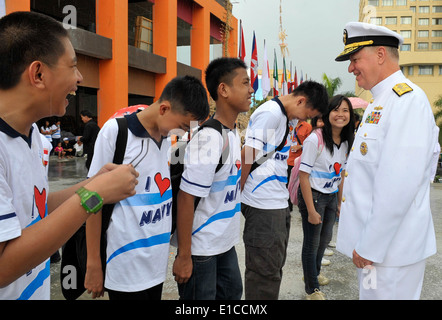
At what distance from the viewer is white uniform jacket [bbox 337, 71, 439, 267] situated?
1.57m

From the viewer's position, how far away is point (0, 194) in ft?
3.06

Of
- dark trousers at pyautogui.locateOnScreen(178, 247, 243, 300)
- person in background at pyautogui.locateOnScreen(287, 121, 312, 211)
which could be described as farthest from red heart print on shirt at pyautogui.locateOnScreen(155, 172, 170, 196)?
person in background at pyautogui.locateOnScreen(287, 121, 312, 211)

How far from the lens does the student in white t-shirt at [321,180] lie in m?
2.96

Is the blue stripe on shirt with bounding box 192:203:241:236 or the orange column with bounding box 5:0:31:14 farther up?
the orange column with bounding box 5:0:31:14

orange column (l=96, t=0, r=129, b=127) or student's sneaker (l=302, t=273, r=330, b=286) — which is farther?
orange column (l=96, t=0, r=129, b=127)

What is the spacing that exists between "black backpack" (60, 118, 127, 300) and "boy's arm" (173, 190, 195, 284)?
0.39m

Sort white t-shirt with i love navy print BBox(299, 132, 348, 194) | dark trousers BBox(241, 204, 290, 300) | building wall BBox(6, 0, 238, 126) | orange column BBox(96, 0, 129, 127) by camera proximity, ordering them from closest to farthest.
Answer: dark trousers BBox(241, 204, 290, 300), white t-shirt with i love navy print BBox(299, 132, 348, 194), building wall BBox(6, 0, 238, 126), orange column BBox(96, 0, 129, 127)

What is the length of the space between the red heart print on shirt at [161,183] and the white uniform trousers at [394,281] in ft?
3.59

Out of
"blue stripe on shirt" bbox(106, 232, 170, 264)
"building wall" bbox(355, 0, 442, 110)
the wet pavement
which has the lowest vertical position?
the wet pavement

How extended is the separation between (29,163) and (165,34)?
12.9 metres

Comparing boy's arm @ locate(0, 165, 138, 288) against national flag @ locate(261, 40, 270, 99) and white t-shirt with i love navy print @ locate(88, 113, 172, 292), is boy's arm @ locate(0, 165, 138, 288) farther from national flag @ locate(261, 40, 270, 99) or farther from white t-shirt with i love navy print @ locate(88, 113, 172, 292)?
national flag @ locate(261, 40, 270, 99)

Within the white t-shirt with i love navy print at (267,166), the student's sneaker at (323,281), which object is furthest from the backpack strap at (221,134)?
the student's sneaker at (323,281)

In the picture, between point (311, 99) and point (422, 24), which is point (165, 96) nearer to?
point (311, 99)

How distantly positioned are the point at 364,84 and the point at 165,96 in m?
1.10
